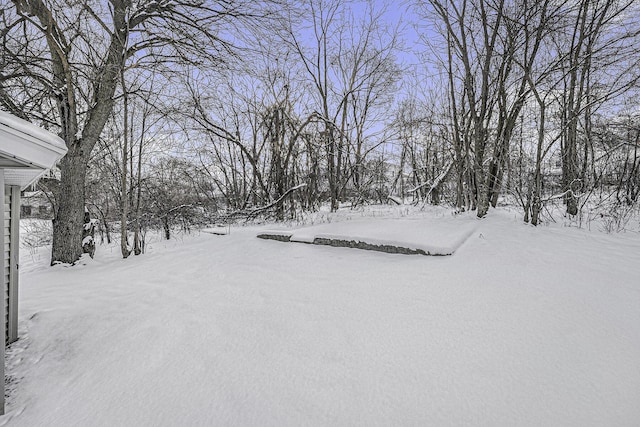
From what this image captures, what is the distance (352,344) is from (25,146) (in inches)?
93.9

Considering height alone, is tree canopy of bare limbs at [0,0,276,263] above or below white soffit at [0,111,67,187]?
above

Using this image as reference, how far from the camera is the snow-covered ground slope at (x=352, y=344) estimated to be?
1.81 metres

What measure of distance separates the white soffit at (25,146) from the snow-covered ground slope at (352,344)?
1426 millimetres

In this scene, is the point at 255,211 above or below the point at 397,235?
above

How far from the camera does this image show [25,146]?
1.88 meters

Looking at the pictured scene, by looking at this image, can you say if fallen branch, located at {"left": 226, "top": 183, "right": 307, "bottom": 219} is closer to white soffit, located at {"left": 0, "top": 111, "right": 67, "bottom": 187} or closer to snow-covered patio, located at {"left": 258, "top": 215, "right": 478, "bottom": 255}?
snow-covered patio, located at {"left": 258, "top": 215, "right": 478, "bottom": 255}

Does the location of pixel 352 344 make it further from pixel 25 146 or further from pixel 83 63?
pixel 83 63

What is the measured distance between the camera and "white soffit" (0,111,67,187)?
1.79 m

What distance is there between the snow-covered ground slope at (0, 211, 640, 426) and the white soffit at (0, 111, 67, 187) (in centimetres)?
143

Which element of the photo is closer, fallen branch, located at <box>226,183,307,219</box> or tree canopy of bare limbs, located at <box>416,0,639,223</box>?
tree canopy of bare limbs, located at <box>416,0,639,223</box>

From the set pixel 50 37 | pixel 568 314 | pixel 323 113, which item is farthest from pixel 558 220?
pixel 50 37

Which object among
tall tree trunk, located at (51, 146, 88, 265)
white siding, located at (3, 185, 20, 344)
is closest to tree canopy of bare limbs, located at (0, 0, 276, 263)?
tall tree trunk, located at (51, 146, 88, 265)

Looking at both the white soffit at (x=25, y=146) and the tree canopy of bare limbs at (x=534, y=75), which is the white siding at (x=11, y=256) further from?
the tree canopy of bare limbs at (x=534, y=75)

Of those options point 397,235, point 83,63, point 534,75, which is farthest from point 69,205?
point 534,75
